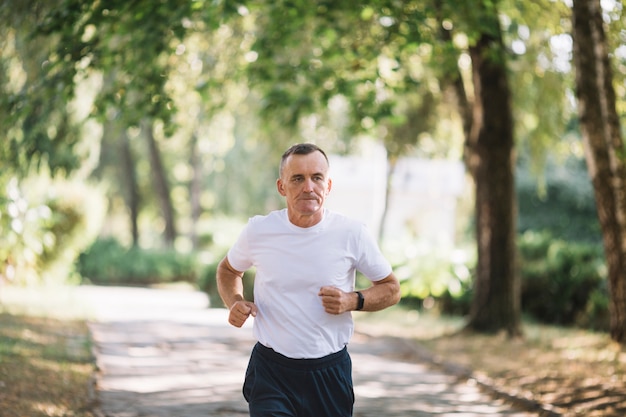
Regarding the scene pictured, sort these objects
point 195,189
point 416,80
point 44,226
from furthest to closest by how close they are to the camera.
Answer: point 195,189 → point 44,226 → point 416,80

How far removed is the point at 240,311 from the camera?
4.36 meters

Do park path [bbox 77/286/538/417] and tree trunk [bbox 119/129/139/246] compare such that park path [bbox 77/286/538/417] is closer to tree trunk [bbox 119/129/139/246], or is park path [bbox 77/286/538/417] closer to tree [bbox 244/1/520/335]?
tree [bbox 244/1/520/335]

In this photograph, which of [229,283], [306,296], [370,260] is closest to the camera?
[306,296]

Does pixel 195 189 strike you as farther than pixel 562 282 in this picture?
Yes

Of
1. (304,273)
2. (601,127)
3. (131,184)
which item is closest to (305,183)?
(304,273)

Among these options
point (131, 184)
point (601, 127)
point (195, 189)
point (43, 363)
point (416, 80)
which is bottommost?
point (43, 363)

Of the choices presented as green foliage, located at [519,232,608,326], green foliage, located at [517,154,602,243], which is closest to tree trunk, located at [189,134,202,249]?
green foliage, located at [517,154,602,243]

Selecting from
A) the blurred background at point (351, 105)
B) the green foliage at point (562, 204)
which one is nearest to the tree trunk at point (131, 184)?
the blurred background at point (351, 105)

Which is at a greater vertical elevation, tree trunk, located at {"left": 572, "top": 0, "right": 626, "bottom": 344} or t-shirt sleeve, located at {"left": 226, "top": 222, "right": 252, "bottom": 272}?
tree trunk, located at {"left": 572, "top": 0, "right": 626, "bottom": 344}

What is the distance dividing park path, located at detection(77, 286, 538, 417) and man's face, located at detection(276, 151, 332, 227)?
4336 millimetres

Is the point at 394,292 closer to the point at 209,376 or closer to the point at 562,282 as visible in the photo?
the point at 209,376

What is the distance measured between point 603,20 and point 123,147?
3147 cm

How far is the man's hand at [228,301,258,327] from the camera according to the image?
4348 millimetres

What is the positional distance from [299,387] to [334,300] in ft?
1.58
